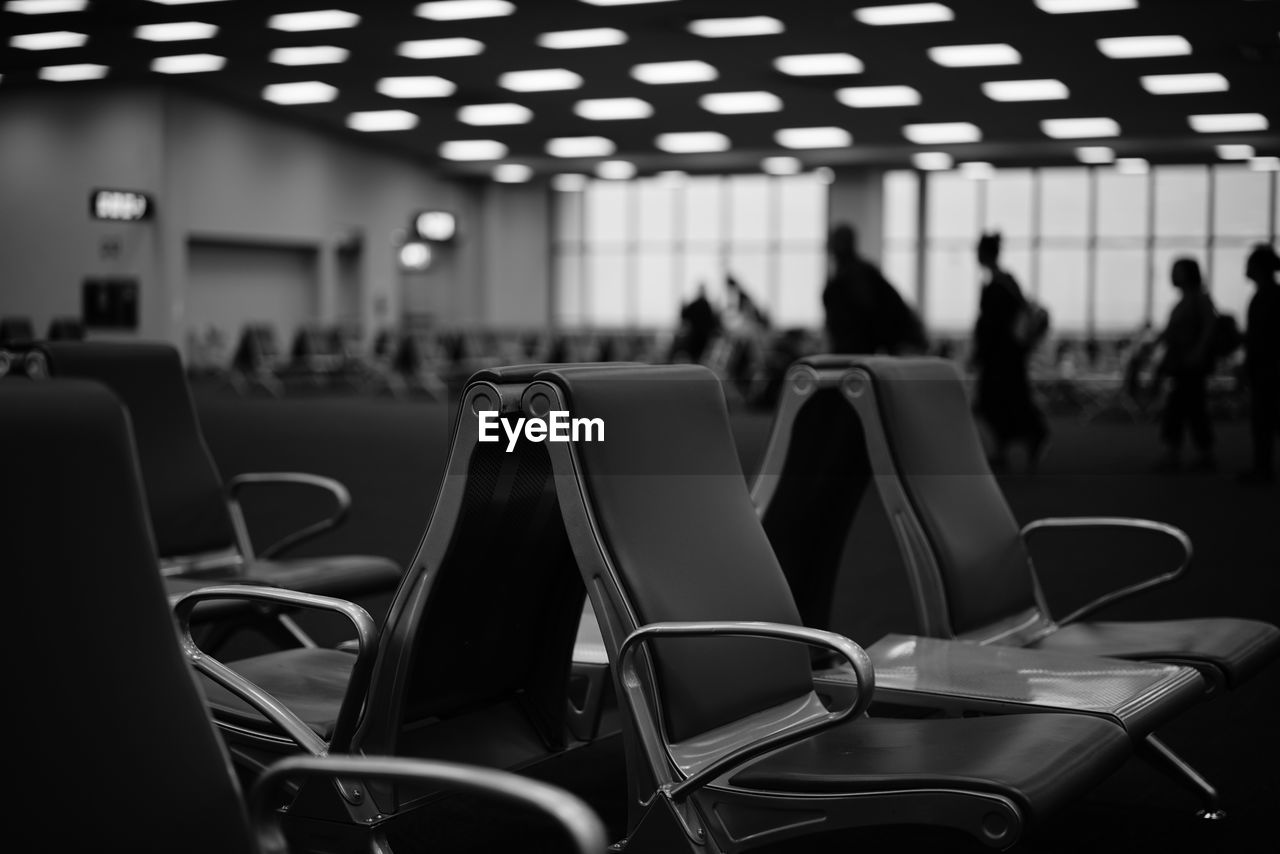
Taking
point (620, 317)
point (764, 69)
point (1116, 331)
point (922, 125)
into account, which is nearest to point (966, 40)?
point (764, 69)

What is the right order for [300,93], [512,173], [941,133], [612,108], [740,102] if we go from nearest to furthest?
[740,102], [300,93], [612,108], [941,133], [512,173]

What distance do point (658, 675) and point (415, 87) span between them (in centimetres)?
1682

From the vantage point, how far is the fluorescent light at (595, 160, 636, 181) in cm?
2466

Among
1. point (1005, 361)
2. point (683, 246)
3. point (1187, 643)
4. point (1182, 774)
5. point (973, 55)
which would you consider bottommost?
point (1182, 774)

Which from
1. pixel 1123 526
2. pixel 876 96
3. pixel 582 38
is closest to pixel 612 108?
pixel 876 96

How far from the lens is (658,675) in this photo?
81.7 inches

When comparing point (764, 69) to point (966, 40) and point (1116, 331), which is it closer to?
point (966, 40)

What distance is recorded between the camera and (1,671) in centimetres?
129

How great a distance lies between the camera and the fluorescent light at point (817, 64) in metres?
15.4

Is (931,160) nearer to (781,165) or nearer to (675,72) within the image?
(781,165)

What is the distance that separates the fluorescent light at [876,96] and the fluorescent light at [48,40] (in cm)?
893

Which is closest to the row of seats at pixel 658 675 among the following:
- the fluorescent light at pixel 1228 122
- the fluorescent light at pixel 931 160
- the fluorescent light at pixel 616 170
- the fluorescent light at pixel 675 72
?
the fluorescent light at pixel 675 72

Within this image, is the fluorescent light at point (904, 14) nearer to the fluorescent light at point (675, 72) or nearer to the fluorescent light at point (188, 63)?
the fluorescent light at point (675, 72)

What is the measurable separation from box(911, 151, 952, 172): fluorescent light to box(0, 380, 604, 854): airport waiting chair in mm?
22229
